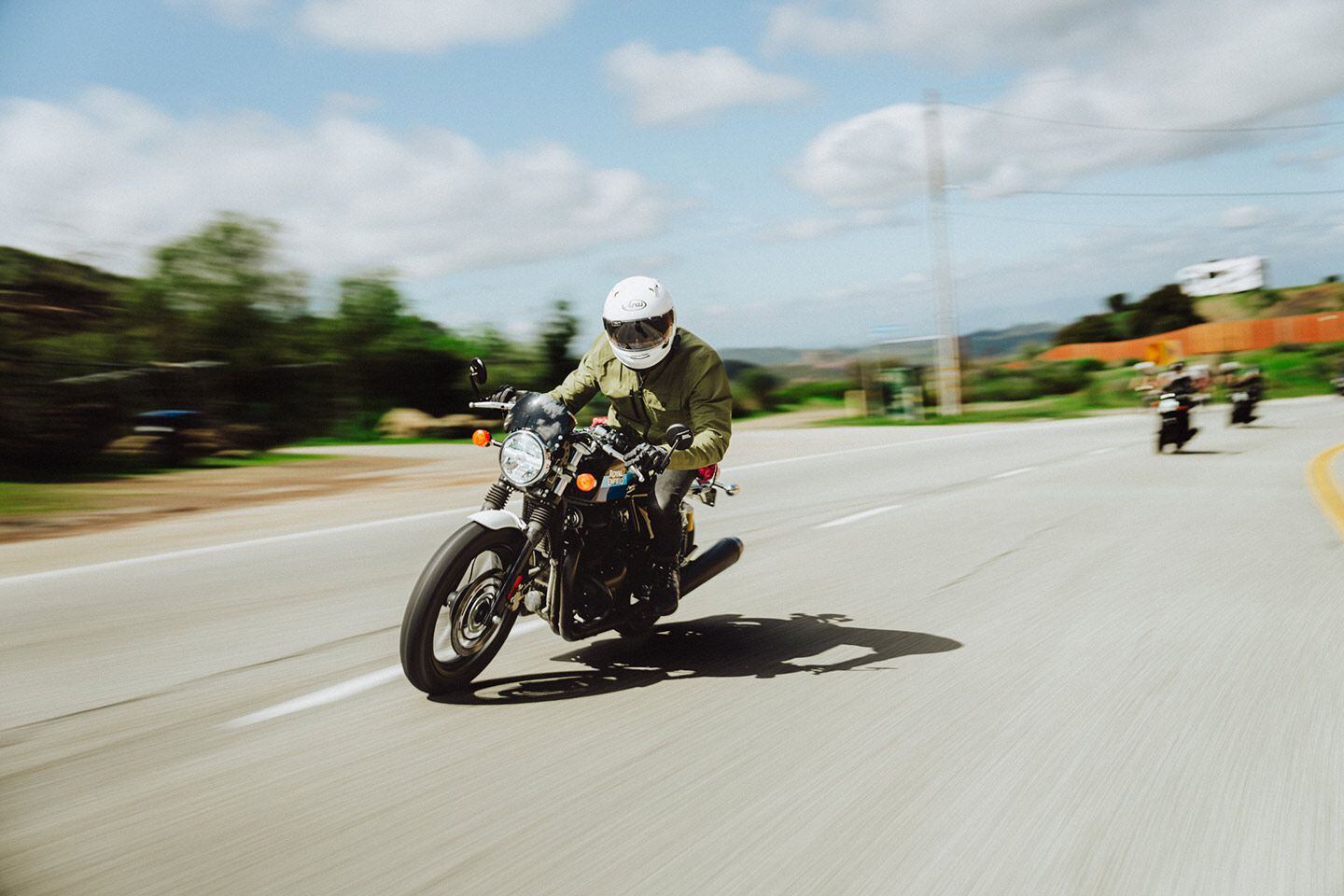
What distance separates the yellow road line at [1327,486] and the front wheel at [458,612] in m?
7.42

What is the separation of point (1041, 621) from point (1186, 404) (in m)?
13.5

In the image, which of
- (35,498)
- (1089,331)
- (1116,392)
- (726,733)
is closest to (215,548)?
(35,498)

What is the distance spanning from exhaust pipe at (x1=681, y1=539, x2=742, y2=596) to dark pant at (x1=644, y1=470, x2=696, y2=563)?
0.23m

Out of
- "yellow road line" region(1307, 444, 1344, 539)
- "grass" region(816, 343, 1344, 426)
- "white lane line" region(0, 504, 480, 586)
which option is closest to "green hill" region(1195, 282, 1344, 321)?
"grass" region(816, 343, 1344, 426)

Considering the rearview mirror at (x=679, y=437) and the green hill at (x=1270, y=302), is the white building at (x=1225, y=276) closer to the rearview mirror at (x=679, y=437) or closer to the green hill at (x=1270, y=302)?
the green hill at (x=1270, y=302)

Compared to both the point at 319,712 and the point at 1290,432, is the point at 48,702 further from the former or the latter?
the point at 1290,432

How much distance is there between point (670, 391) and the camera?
17.9 ft

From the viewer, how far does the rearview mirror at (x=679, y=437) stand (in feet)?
15.4

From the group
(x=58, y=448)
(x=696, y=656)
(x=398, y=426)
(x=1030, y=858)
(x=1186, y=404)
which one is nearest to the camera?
(x=1030, y=858)

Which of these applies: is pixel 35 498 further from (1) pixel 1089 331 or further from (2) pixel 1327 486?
(1) pixel 1089 331

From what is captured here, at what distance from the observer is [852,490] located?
13.7m

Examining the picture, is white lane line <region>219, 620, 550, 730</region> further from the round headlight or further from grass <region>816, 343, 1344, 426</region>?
grass <region>816, 343, 1344, 426</region>

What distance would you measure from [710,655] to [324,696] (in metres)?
1.84

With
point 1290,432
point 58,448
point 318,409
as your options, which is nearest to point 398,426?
point 318,409
